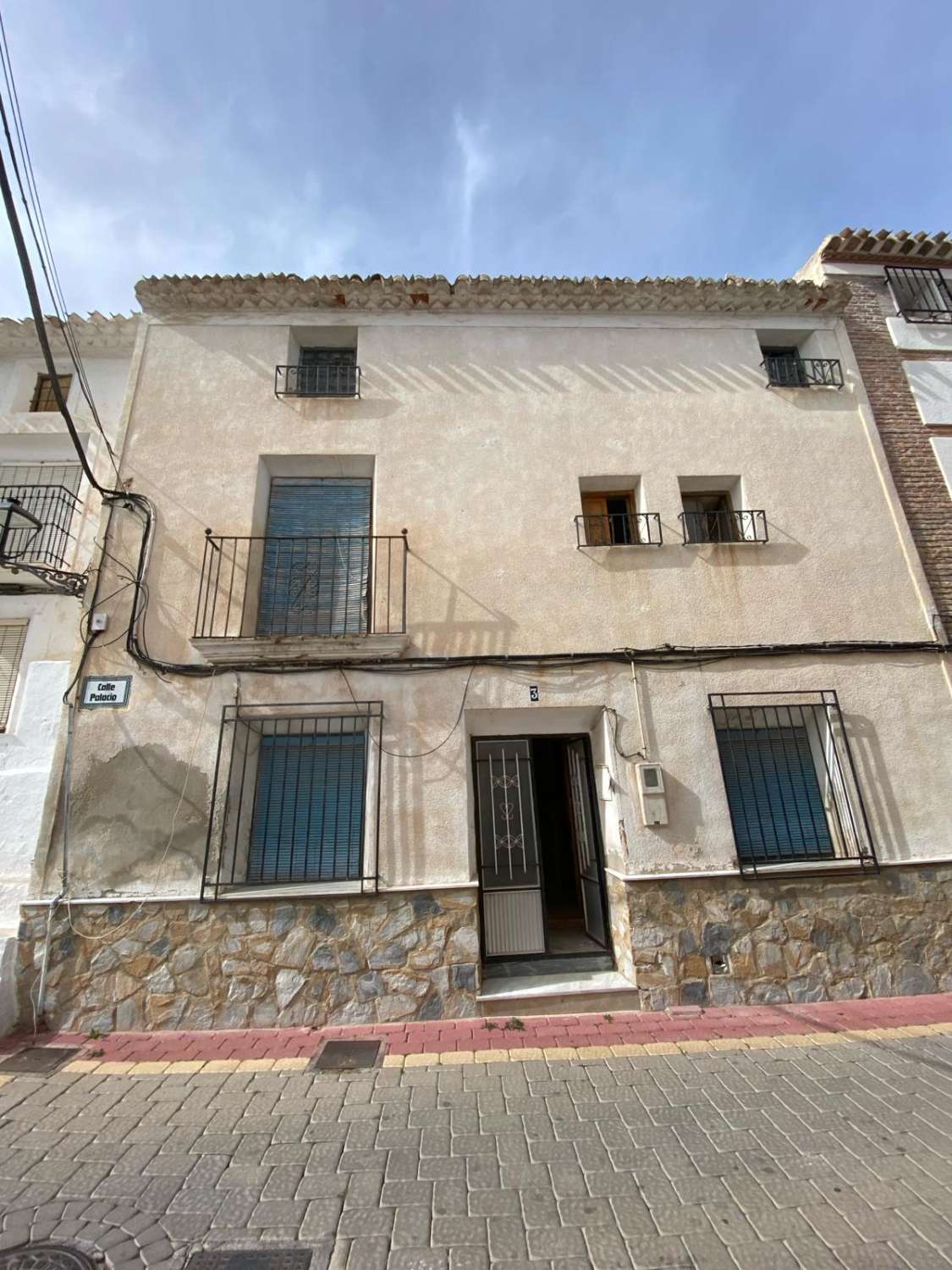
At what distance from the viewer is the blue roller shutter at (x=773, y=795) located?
5.04m

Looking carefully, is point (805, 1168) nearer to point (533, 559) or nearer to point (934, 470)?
point (533, 559)

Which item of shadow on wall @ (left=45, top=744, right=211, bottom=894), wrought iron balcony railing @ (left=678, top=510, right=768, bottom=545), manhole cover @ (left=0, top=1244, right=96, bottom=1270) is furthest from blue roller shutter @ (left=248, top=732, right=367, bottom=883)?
wrought iron balcony railing @ (left=678, top=510, right=768, bottom=545)

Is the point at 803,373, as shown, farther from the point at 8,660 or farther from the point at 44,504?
the point at 8,660

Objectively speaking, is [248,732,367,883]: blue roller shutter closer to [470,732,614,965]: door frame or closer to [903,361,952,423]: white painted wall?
[470,732,614,965]: door frame

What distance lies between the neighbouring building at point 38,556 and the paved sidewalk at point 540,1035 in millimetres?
1303

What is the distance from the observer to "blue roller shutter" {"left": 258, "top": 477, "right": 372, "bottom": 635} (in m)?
5.59

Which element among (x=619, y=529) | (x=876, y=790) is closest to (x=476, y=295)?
(x=619, y=529)

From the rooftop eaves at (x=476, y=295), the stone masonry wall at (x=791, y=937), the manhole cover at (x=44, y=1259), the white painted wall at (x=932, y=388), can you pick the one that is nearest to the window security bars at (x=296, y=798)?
the manhole cover at (x=44, y=1259)

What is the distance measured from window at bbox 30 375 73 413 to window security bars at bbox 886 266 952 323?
10886 mm

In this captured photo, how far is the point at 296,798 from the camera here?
5047 millimetres

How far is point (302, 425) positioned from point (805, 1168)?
23.3ft

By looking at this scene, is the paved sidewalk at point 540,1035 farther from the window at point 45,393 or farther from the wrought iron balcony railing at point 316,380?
the window at point 45,393

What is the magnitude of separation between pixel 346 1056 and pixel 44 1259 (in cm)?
195

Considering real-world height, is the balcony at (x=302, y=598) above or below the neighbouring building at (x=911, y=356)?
below
